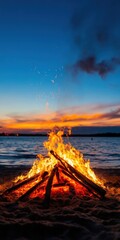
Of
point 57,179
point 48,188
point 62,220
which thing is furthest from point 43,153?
point 62,220

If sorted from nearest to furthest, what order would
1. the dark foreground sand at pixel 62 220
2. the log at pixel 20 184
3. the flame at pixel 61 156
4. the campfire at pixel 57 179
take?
the dark foreground sand at pixel 62 220, the campfire at pixel 57 179, the log at pixel 20 184, the flame at pixel 61 156

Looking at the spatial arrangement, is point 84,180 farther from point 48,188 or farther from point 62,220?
point 62,220

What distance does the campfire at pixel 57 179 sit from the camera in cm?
1025

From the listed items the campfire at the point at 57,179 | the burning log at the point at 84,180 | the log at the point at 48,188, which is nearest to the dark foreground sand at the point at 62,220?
the log at the point at 48,188

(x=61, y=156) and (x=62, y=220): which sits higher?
(x=61, y=156)

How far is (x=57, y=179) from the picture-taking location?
37.3ft

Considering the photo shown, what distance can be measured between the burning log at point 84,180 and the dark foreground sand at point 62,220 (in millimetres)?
378

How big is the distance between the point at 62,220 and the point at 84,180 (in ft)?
10.6

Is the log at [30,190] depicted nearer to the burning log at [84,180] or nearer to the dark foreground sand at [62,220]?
the dark foreground sand at [62,220]

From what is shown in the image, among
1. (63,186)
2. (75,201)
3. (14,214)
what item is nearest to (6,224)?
(14,214)

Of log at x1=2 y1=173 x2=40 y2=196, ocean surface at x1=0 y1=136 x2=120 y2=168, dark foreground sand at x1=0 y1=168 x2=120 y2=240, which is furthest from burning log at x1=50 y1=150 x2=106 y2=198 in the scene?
ocean surface at x1=0 y1=136 x2=120 y2=168

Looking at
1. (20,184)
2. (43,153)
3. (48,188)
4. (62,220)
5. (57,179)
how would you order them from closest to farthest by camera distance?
(62,220) < (48,188) < (20,184) < (57,179) < (43,153)

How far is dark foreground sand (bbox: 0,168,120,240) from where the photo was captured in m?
6.41

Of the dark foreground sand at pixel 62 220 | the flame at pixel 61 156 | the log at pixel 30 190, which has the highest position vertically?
the flame at pixel 61 156
